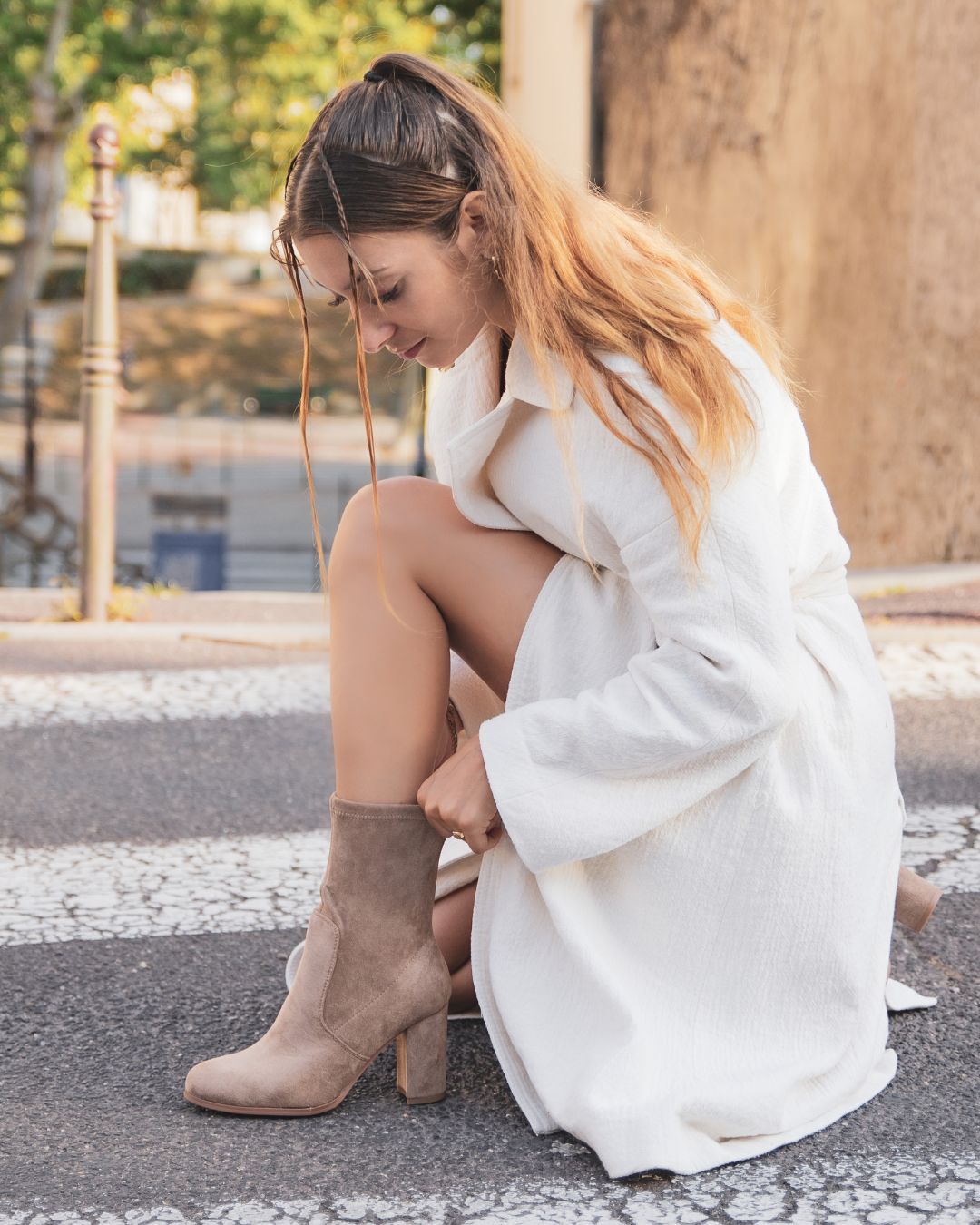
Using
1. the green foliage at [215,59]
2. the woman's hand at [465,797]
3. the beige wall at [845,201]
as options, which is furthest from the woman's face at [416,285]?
the green foliage at [215,59]

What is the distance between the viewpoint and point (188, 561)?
931cm

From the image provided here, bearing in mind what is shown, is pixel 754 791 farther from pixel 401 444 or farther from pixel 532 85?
pixel 401 444

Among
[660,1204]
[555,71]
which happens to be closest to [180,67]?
[555,71]

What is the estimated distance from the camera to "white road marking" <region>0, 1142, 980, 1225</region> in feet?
5.50

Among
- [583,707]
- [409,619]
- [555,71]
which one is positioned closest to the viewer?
[583,707]

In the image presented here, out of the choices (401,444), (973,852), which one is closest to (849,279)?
(973,852)

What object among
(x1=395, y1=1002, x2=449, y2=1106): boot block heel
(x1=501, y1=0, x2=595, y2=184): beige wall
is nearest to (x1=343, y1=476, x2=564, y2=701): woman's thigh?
(x1=395, y1=1002, x2=449, y2=1106): boot block heel

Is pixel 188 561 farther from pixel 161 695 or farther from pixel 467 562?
pixel 467 562

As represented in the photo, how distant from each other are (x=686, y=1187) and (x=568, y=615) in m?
0.68

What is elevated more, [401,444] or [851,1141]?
[851,1141]

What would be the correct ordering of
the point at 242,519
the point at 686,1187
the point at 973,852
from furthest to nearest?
the point at 242,519, the point at 973,852, the point at 686,1187

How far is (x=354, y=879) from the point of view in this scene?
6.31 feet

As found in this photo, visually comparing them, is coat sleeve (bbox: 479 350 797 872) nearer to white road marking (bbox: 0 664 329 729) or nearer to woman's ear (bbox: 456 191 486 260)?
woman's ear (bbox: 456 191 486 260)

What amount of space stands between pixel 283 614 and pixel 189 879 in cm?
301
